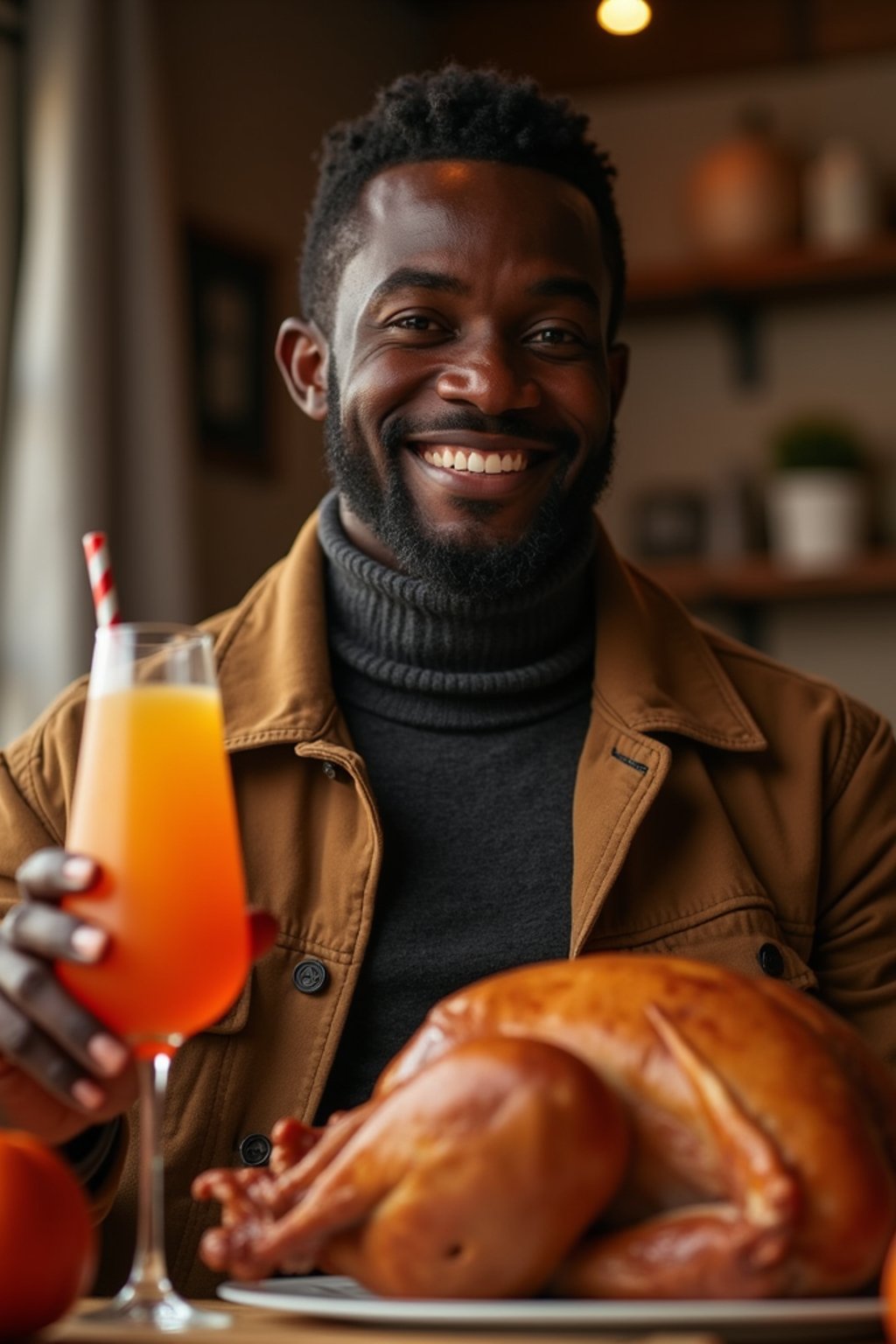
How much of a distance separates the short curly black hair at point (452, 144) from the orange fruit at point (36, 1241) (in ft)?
4.54

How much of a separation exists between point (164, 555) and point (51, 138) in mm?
772

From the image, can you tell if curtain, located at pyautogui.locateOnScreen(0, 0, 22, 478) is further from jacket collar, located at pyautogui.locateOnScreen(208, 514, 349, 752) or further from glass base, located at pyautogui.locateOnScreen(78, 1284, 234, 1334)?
glass base, located at pyautogui.locateOnScreen(78, 1284, 234, 1334)

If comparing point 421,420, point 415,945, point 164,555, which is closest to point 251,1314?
point 415,945

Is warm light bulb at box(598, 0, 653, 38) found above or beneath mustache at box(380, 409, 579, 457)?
above

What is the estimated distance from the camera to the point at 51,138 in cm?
327

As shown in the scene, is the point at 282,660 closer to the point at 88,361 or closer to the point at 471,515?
the point at 471,515

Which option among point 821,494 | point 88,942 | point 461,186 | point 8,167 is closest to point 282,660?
point 461,186

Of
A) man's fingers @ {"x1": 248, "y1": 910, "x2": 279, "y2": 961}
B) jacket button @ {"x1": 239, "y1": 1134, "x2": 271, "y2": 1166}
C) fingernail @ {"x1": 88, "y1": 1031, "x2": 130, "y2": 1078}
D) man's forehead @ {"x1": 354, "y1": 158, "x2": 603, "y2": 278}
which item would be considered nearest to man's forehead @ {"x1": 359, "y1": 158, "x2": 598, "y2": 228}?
man's forehead @ {"x1": 354, "y1": 158, "x2": 603, "y2": 278}

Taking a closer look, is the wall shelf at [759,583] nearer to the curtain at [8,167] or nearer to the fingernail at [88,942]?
the curtain at [8,167]

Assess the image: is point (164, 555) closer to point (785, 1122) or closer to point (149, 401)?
point (149, 401)

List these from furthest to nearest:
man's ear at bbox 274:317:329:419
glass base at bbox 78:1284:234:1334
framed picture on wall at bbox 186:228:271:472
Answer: framed picture on wall at bbox 186:228:271:472
man's ear at bbox 274:317:329:419
glass base at bbox 78:1284:234:1334

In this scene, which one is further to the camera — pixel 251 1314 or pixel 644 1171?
pixel 251 1314

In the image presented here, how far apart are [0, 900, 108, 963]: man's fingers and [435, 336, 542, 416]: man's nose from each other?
3.34 ft

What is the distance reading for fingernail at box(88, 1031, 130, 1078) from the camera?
96cm
